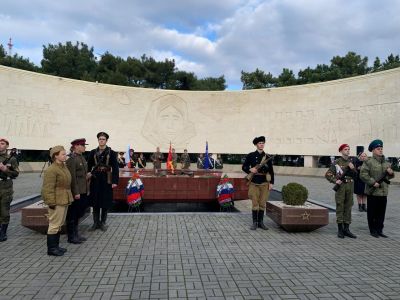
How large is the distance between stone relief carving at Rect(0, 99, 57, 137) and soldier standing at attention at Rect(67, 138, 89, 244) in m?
16.7

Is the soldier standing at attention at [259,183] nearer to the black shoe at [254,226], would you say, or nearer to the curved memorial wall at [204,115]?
the black shoe at [254,226]

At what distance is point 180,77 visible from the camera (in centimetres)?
3794

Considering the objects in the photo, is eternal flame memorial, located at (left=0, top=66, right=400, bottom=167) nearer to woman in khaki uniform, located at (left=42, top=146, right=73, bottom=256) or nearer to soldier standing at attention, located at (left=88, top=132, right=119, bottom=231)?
soldier standing at attention, located at (left=88, top=132, right=119, bottom=231)

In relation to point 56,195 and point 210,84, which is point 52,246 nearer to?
point 56,195

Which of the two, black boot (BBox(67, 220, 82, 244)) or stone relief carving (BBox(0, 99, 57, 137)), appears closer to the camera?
black boot (BBox(67, 220, 82, 244))

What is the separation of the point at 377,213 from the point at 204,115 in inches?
791

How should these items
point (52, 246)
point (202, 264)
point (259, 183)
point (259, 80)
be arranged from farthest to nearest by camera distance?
point (259, 80), point (259, 183), point (52, 246), point (202, 264)

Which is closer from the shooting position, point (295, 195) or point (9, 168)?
point (9, 168)

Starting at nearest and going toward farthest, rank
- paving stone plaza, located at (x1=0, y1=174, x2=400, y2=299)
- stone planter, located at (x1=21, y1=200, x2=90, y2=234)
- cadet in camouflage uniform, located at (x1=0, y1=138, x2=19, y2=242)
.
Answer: paving stone plaza, located at (x1=0, y1=174, x2=400, y2=299)
cadet in camouflage uniform, located at (x1=0, y1=138, x2=19, y2=242)
stone planter, located at (x1=21, y1=200, x2=90, y2=234)

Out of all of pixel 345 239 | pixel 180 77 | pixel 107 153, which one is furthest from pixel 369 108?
pixel 180 77

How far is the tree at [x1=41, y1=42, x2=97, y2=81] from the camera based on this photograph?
36.2 m

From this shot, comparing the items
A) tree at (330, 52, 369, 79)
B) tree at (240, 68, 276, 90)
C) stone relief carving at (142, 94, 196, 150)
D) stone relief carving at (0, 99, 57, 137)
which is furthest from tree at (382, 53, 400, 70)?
stone relief carving at (0, 99, 57, 137)

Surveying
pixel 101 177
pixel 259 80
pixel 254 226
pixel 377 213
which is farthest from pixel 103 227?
pixel 259 80

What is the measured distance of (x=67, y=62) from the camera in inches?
1432
